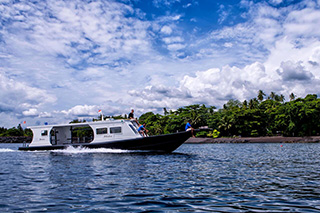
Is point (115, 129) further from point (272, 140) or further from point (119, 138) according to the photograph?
point (272, 140)

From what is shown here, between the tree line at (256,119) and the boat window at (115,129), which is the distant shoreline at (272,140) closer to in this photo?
the tree line at (256,119)

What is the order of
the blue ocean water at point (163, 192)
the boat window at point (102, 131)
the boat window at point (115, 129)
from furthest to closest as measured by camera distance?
the boat window at point (102, 131) → the boat window at point (115, 129) → the blue ocean water at point (163, 192)

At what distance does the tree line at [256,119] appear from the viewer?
68.8m

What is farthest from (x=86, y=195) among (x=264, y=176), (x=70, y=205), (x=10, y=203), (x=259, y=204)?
(x=264, y=176)

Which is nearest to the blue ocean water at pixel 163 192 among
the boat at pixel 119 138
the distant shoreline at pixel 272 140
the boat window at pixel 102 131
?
the boat at pixel 119 138

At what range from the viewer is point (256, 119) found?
7938cm

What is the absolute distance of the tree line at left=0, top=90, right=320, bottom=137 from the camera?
68750mm

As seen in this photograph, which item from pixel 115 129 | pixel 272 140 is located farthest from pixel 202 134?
pixel 115 129

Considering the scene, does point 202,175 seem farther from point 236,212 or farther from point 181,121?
point 181,121

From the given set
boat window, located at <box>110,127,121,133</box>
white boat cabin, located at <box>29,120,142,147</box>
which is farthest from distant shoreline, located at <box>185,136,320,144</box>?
boat window, located at <box>110,127,121,133</box>

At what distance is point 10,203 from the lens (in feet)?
26.4

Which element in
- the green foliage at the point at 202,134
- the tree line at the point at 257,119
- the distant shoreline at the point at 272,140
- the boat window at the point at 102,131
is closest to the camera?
the boat window at the point at 102,131

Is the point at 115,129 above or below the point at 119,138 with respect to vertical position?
above

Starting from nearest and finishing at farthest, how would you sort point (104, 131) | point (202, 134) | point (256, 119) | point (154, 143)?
1. point (154, 143)
2. point (104, 131)
3. point (256, 119)
4. point (202, 134)
